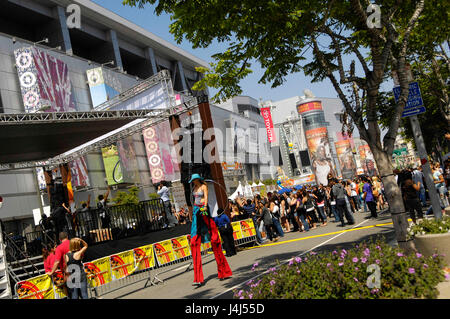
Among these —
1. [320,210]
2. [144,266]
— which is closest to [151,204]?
[144,266]

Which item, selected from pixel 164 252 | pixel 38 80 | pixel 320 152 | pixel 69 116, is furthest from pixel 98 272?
pixel 320 152

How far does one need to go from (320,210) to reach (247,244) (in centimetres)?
410

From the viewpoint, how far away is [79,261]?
831 cm

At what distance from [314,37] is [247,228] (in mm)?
9558

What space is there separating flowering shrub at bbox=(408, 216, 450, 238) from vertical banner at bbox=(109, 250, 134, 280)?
7.56m

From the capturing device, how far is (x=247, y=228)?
16.1m

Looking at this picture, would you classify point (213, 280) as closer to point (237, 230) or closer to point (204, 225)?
point (204, 225)

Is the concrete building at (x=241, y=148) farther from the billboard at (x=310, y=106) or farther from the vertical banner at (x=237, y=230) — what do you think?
the vertical banner at (x=237, y=230)

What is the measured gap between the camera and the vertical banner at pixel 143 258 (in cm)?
1158

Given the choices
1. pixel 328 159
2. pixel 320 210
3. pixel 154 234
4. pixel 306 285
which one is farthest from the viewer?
pixel 328 159

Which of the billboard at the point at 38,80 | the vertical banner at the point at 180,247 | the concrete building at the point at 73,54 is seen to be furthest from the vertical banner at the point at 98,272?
the billboard at the point at 38,80

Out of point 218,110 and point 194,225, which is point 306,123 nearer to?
point 218,110

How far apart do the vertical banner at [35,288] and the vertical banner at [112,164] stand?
95.9 ft

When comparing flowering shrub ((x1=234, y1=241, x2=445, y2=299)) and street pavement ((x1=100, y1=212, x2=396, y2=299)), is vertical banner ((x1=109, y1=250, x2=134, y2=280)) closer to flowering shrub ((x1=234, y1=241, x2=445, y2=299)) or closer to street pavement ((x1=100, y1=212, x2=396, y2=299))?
street pavement ((x1=100, y1=212, x2=396, y2=299))
